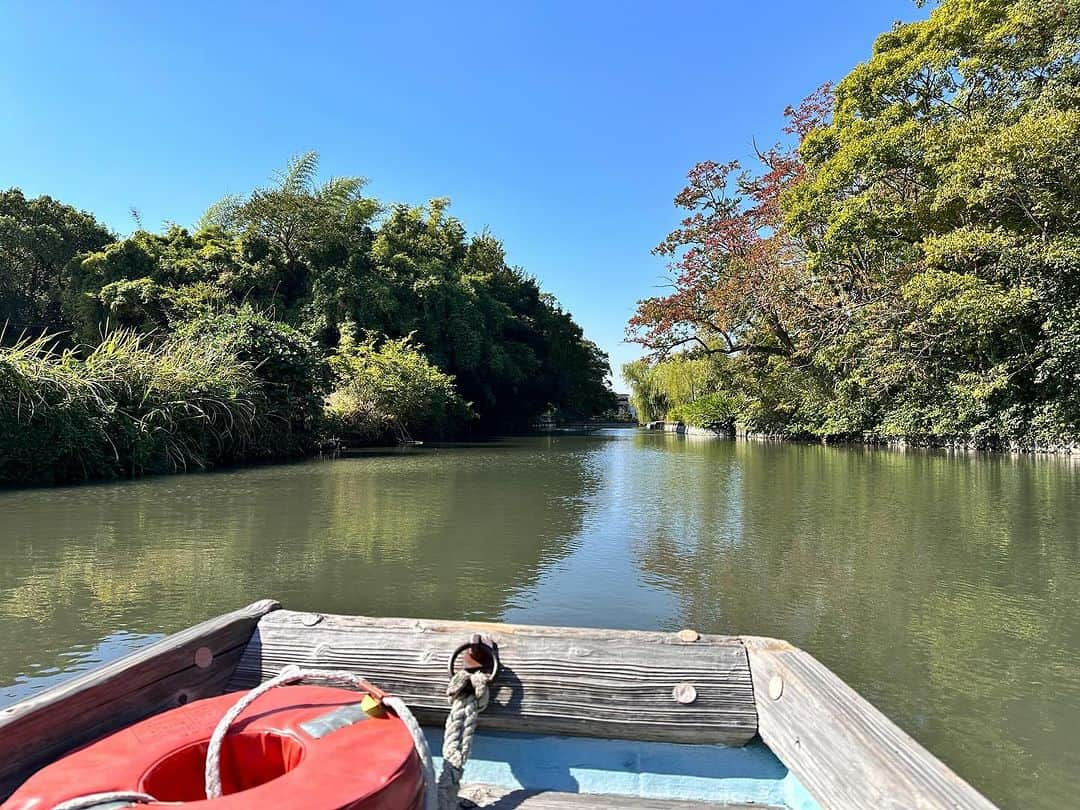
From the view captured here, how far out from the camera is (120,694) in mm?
1456

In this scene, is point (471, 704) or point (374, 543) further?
point (374, 543)

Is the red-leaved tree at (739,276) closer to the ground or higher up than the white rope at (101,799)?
higher up

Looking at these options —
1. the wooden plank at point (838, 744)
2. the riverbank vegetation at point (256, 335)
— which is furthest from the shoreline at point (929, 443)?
the wooden plank at point (838, 744)

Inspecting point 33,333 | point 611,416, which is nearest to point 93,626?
point 33,333

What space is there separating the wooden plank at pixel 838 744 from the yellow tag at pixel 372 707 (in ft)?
2.72

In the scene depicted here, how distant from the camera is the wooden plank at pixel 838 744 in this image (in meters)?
1.10

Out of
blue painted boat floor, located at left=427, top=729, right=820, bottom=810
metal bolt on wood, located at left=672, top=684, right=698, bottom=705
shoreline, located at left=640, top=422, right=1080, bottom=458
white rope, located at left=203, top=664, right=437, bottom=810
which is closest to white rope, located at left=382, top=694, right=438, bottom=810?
white rope, located at left=203, top=664, right=437, bottom=810

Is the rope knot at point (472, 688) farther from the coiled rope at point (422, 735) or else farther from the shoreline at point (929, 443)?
the shoreline at point (929, 443)

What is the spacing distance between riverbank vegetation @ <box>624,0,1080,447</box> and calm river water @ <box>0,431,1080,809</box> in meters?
4.99

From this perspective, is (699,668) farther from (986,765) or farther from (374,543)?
(374,543)

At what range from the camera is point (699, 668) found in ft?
5.24

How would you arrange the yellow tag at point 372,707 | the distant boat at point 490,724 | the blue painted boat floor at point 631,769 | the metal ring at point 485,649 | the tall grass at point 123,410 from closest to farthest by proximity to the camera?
the distant boat at point 490,724 → the yellow tag at point 372,707 → the blue painted boat floor at point 631,769 → the metal ring at point 485,649 → the tall grass at point 123,410

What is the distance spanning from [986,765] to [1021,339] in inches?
573

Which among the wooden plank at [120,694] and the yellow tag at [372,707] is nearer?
the wooden plank at [120,694]
